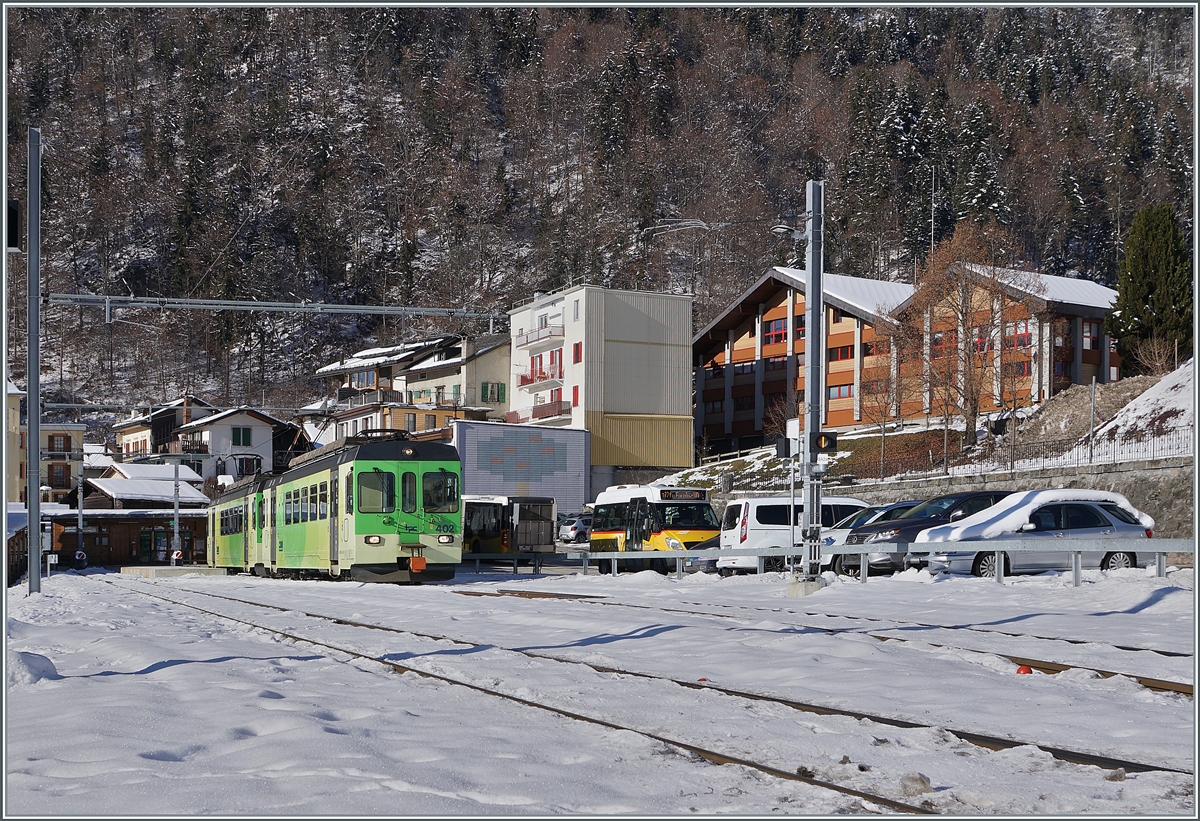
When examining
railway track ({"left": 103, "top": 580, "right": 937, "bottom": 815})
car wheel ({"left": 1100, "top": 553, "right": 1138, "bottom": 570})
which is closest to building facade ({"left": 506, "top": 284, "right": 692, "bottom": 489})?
car wheel ({"left": 1100, "top": 553, "right": 1138, "bottom": 570})

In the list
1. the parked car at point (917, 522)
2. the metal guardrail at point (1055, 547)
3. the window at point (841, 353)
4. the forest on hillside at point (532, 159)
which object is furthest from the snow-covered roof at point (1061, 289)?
the metal guardrail at point (1055, 547)

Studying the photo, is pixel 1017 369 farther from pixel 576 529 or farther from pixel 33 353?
pixel 33 353

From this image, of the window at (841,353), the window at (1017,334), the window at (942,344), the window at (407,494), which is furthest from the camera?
the window at (841,353)

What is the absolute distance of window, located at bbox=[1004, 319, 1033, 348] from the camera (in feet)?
183

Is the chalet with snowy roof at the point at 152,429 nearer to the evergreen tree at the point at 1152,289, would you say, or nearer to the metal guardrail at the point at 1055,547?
the evergreen tree at the point at 1152,289

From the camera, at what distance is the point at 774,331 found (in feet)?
251

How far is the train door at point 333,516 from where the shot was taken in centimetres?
2723

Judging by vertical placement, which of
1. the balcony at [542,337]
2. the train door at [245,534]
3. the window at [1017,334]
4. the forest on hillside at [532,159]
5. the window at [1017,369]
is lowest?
the train door at [245,534]

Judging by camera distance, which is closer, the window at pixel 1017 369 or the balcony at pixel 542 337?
the window at pixel 1017 369

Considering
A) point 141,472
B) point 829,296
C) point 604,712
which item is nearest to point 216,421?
point 141,472

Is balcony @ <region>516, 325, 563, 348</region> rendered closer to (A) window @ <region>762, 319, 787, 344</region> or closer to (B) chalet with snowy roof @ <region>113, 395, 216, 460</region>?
(A) window @ <region>762, 319, 787, 344</region>

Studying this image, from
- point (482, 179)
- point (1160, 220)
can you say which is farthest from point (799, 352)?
point (482, 179)

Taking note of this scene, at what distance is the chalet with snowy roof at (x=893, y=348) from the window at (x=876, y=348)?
0.09m

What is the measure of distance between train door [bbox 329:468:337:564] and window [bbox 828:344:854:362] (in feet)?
163
